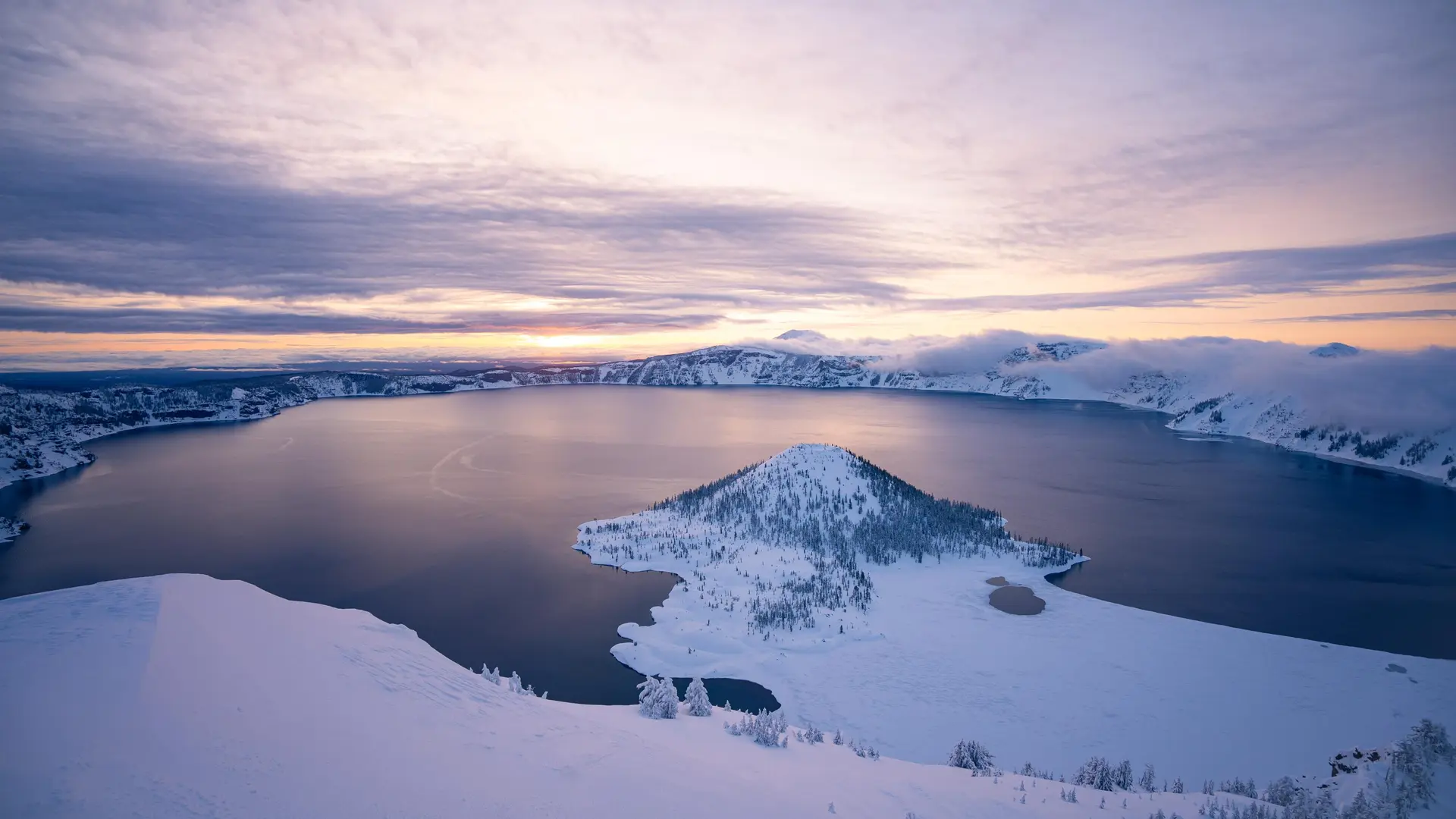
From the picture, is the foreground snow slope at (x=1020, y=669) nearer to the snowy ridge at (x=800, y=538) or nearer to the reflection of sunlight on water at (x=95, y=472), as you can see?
the snowy ridge at (x=800, y=538)

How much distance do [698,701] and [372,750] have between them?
56.3 ft

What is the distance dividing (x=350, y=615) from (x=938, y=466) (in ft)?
438

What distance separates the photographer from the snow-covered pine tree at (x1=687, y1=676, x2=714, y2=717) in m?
30.0

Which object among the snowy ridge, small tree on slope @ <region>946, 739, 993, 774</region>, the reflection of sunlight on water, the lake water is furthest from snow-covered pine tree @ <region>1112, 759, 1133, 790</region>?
the reflection of sunlight on water

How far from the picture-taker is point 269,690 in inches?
697

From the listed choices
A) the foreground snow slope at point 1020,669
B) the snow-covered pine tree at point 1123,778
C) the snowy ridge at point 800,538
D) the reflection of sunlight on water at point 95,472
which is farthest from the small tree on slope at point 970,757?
the reflection of sunlight on water at point 95,472

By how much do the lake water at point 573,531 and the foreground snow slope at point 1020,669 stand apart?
15.8 ft

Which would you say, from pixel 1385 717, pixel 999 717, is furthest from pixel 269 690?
pixel 1385 717

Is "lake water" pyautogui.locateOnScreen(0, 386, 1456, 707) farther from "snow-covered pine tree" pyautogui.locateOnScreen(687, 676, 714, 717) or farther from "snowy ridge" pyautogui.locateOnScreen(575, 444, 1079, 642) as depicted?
"snow-covered pine tree" pyautogui.locateOnScreen(687, 676, 714, 717)

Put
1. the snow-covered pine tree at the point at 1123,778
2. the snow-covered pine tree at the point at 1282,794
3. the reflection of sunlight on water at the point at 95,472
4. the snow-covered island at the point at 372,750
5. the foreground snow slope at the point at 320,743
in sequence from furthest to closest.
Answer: the reflection of sunlight on water at the point at 95,472
the snow-covered pine tree at the point at 1123,778
the snow-covered pine tree at the point at 1282,794
the snow-covered island at the point at 372,750
the foreground snow slope at the point at 320,743

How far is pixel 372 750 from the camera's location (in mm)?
16406

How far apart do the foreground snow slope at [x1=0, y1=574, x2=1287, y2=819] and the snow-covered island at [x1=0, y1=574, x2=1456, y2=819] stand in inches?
2.5

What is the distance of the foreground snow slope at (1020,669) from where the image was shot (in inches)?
1447

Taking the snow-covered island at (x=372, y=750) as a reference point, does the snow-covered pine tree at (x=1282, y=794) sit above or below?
below
